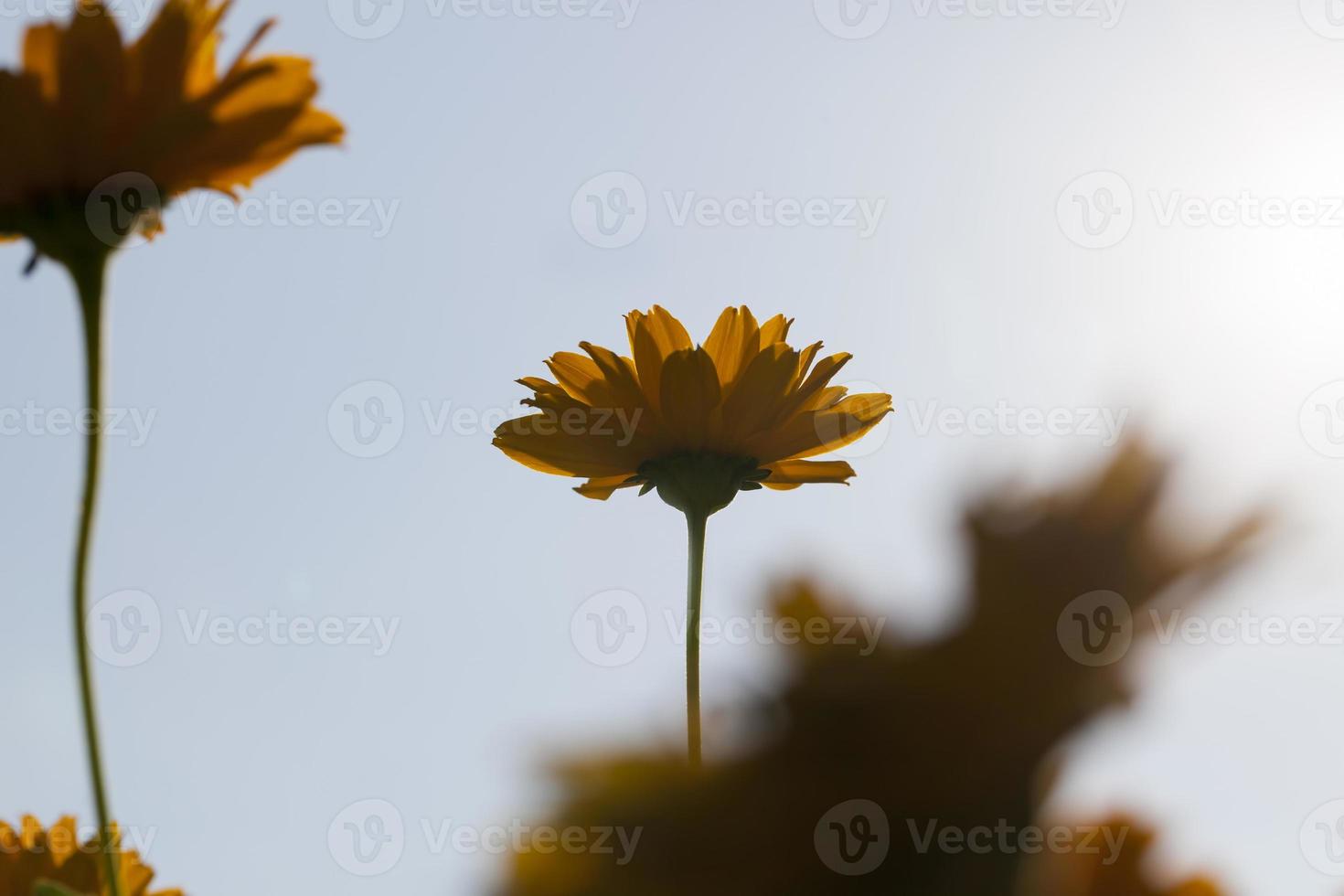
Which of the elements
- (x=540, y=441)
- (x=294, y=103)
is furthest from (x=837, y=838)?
(x=540, y=441)

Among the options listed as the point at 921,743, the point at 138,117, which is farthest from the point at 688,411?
the point at 921,743

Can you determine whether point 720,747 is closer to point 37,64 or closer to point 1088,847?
point 1088,847

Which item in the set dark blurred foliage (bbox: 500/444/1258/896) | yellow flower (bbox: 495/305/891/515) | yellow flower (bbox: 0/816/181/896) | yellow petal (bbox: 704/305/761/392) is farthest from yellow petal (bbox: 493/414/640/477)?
dark blurred foliage (bbox: 500/444/1258/896)

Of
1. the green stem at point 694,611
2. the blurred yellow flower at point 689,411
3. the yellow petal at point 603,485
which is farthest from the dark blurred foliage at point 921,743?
the yellow petal at point 603,485

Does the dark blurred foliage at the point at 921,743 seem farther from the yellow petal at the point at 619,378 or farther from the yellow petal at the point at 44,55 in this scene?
the yellow petal at the point at 619,378

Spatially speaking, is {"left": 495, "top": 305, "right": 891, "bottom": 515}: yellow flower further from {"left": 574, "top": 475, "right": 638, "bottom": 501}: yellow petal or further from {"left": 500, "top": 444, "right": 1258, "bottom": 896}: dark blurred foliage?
{"left": 500, "top": 444, "right": 1258, "bottom": 896}: dark blurred foliage

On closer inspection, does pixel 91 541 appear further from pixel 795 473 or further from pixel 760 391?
pixel 795 473
